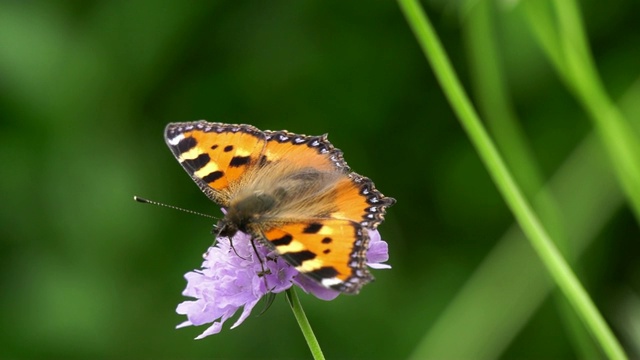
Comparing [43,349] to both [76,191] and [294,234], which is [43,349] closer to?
[76,191]

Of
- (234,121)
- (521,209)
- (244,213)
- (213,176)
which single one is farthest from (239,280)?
(234,121)

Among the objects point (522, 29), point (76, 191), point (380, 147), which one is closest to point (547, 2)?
point (522, 29)

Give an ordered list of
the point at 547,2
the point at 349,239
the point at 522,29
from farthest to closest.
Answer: the point at 522,29 < the point at 547,2 < the point at 349,239

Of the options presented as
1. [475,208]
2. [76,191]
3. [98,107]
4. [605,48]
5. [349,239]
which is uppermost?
[98,107]

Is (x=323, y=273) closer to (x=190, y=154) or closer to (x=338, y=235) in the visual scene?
(x=338, y=235)

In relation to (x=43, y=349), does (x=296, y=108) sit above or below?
above

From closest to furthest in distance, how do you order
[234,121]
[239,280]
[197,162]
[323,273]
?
1. [323,273]
2. [239,280]
3. [197,162]
4. [234,121]

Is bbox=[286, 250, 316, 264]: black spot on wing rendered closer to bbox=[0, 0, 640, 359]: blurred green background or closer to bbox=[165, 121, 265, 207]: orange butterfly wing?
bbox=[165, 121, 265, 207]: orange butterfly wing
